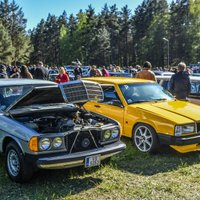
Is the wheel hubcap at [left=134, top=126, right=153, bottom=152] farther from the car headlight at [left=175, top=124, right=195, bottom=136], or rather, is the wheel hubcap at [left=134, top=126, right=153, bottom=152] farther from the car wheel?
the car headlight at [left=175, top=124, right=195, bottom=136]

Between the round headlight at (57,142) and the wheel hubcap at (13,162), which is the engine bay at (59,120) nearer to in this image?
the round headlight at (57,142)

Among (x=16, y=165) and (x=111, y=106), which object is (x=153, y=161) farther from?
(x=16, y=165)

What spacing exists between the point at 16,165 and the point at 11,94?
1.52 meters

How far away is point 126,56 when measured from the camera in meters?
82.0

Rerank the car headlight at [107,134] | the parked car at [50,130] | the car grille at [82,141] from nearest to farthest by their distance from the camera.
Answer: the parked car at [50,130]
the car grille at [82,141]
the car headlight at [107,134]

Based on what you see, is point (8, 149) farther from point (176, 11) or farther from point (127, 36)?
point (127, 36)

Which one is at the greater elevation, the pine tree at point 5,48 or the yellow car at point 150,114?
the pine tree at point 5,48

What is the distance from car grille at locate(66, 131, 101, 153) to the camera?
18.3ft

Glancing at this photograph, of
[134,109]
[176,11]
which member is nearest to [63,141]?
[134,109]

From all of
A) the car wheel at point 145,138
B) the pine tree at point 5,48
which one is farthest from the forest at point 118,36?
the car wheel at point 145,138

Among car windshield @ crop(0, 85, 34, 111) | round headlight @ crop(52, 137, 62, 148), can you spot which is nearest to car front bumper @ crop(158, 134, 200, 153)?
round headlight @ crop(52, 137, 62, 148)

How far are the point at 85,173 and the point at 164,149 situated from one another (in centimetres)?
230

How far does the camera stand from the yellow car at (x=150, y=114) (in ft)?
23.1

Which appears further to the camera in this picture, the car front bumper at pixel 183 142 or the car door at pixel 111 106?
the car door at pixel 111 106
